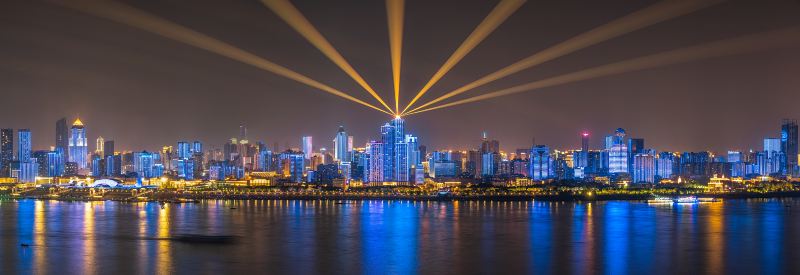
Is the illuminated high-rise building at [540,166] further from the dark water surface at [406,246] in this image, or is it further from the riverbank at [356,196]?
the dark water surface at [406,246]

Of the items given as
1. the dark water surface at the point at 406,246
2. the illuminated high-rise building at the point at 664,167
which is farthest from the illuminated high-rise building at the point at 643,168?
the dark water surface at the point at 406,246

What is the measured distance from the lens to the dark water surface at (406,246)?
77.7ft

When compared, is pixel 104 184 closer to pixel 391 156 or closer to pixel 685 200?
pixel 391 156

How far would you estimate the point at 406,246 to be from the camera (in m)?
29.0

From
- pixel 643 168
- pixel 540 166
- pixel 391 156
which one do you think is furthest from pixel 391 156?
pixel 643 168

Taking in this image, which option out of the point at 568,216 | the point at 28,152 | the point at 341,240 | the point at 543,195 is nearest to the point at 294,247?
the point at 341,240

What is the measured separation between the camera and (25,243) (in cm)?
2952

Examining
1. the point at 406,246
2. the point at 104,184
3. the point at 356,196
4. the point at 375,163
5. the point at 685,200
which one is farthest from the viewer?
the point at 375,163

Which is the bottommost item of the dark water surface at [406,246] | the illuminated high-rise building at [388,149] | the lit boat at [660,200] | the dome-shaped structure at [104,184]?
the lit boat at [660,200]

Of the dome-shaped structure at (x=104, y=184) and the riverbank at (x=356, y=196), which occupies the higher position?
the dome-shaped structure at (x=104, y=184)

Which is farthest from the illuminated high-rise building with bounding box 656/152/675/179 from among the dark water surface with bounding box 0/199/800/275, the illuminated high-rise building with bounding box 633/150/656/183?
the dark water surface with bounding box 0/199/800/275

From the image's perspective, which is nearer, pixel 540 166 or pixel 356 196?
pixel 356 196

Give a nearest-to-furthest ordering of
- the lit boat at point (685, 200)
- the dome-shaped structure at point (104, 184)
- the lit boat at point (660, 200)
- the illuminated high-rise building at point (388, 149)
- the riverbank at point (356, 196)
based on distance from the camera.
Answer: the lit boat at point (685, 200), the lit boat at point (660, 200), the riverbank at point (356, 196), the dome-shaped structure at point (104, 184), the illuminated high-rise building at point (388, 149)

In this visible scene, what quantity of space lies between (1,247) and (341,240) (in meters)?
11.1
